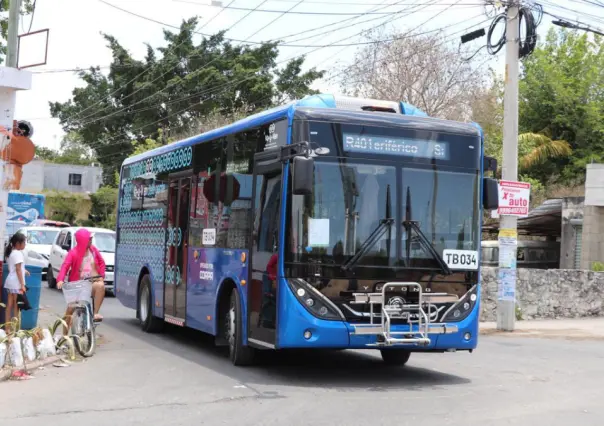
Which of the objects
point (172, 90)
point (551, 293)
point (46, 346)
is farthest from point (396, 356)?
point (172, 90)

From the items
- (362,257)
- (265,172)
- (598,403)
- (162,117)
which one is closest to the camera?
(598,403)

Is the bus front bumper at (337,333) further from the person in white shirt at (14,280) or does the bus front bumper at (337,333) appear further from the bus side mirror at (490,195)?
the person in white shirt at (14,280)

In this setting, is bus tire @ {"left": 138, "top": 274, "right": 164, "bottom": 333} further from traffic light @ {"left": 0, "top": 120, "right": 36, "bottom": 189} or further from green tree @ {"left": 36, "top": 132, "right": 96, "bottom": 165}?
green tree @ {"left": 36, "top": 132, "right": 96, "bottom": 165}

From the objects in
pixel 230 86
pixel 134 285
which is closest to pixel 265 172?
pixel 134 285

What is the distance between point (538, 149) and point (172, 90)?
2026 centimetres

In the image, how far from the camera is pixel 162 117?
51312 millimetres

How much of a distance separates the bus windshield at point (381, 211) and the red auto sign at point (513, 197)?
6912 millimetres

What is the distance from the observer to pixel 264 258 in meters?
11.0

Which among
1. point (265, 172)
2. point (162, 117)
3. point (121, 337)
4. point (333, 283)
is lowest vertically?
point (121, 337)

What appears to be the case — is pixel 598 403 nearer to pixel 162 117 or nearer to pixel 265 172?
pixel 265 172

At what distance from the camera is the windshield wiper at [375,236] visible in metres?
10.5

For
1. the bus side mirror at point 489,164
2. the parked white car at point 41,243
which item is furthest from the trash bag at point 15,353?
the parked white car at point 41,243

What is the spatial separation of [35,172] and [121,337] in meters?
34.6

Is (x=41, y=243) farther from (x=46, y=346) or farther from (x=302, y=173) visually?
(x=302, y=173)
